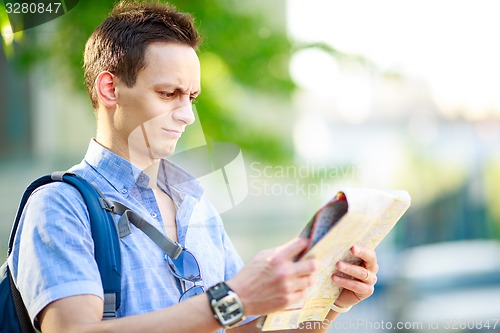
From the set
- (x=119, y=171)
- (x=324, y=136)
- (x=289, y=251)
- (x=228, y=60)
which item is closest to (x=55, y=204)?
(x=119, y=171)

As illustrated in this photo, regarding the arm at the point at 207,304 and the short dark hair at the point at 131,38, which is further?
the short dark hair at the point at 131,38

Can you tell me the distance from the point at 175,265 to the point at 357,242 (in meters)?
0.36

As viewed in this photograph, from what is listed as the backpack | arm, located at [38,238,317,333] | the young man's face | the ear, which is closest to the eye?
the young man's face

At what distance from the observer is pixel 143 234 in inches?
58.9

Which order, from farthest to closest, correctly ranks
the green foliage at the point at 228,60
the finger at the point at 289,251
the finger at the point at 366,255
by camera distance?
1. the green foliage at the point at 228,60
2. the finger at the point at 366,255
3. the finger at the point at 289,251

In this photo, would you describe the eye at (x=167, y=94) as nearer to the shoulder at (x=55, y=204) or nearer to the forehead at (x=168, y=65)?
the forehead at (x=168, y=65)

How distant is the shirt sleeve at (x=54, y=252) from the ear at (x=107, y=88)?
0.77 feet

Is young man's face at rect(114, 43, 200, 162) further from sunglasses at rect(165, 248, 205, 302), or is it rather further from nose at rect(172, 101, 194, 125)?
sunglasses at rect(165, 248, 205, 302)

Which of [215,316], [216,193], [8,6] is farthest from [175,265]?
[8,6]

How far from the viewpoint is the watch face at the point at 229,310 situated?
127 cm

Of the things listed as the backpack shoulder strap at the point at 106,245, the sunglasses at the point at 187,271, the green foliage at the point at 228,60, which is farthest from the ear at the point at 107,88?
the green foliage at the point at 228,60

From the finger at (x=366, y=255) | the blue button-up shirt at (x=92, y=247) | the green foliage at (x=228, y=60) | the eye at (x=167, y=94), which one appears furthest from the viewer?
the green foliage at (x=228, y=60)

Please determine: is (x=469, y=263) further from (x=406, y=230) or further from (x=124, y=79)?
(x=124, y=79)

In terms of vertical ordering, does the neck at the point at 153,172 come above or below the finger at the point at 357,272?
above
